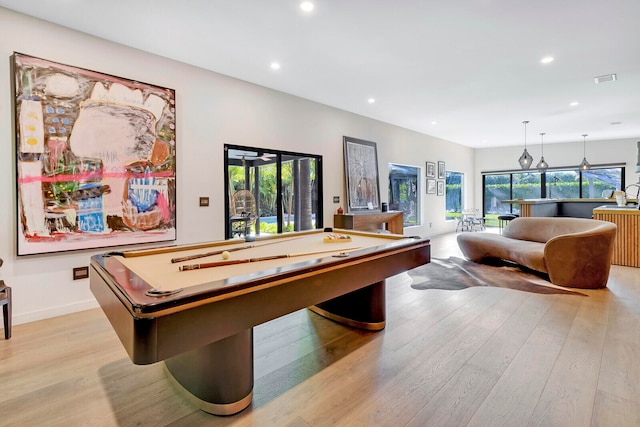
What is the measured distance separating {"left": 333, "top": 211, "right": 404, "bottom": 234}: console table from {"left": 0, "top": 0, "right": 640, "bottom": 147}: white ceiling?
2.06 metres

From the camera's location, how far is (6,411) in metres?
1.71

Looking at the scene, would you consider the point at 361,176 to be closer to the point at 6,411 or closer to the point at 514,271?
the point at 514,271

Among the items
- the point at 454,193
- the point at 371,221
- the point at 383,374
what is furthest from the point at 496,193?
the point at 383,374

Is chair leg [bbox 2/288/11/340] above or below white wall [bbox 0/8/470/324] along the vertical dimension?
below

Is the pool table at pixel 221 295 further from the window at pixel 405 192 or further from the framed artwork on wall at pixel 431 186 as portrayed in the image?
the framed artwork on wall at pixel 431 186

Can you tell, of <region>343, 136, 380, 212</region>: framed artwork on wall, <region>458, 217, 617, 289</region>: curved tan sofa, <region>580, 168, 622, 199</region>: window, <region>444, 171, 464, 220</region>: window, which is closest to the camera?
<region>458, 217, 617, 289</region>: curved tan sofa

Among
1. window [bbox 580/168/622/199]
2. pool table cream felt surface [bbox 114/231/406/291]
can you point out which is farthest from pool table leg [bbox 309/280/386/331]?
window [bbox 580/168/622/199]

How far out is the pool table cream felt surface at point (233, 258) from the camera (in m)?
1.54

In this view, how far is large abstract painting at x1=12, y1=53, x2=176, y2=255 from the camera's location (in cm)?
287

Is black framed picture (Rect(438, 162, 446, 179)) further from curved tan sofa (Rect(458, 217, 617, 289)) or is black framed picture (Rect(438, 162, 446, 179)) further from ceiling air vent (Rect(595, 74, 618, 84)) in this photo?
ceiling air vent (Rect(595, 74, 618, 84))

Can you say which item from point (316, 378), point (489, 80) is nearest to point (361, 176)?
point (489, 80)

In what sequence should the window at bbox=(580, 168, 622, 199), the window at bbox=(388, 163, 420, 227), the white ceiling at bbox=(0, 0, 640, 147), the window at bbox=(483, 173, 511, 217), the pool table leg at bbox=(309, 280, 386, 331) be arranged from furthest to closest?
the window at bbox=(483, 173, 511, 217) < the window at bbox=(580, 168, 622, 199) < the window at bbox=(388, 163, 420, 227) < the white ceiling at bbox=(0, 0, 640, 147) < the pool table leg at bbox=(309, 280, 386, 331)

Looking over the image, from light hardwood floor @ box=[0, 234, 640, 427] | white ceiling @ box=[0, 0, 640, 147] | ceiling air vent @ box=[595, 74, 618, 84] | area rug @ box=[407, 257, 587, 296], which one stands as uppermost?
white ceiling @ box=[0, 0, 640, 147]

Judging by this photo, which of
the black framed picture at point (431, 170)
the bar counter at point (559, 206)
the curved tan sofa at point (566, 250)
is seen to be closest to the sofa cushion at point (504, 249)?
the curved tan sofa at point (566, 250)
